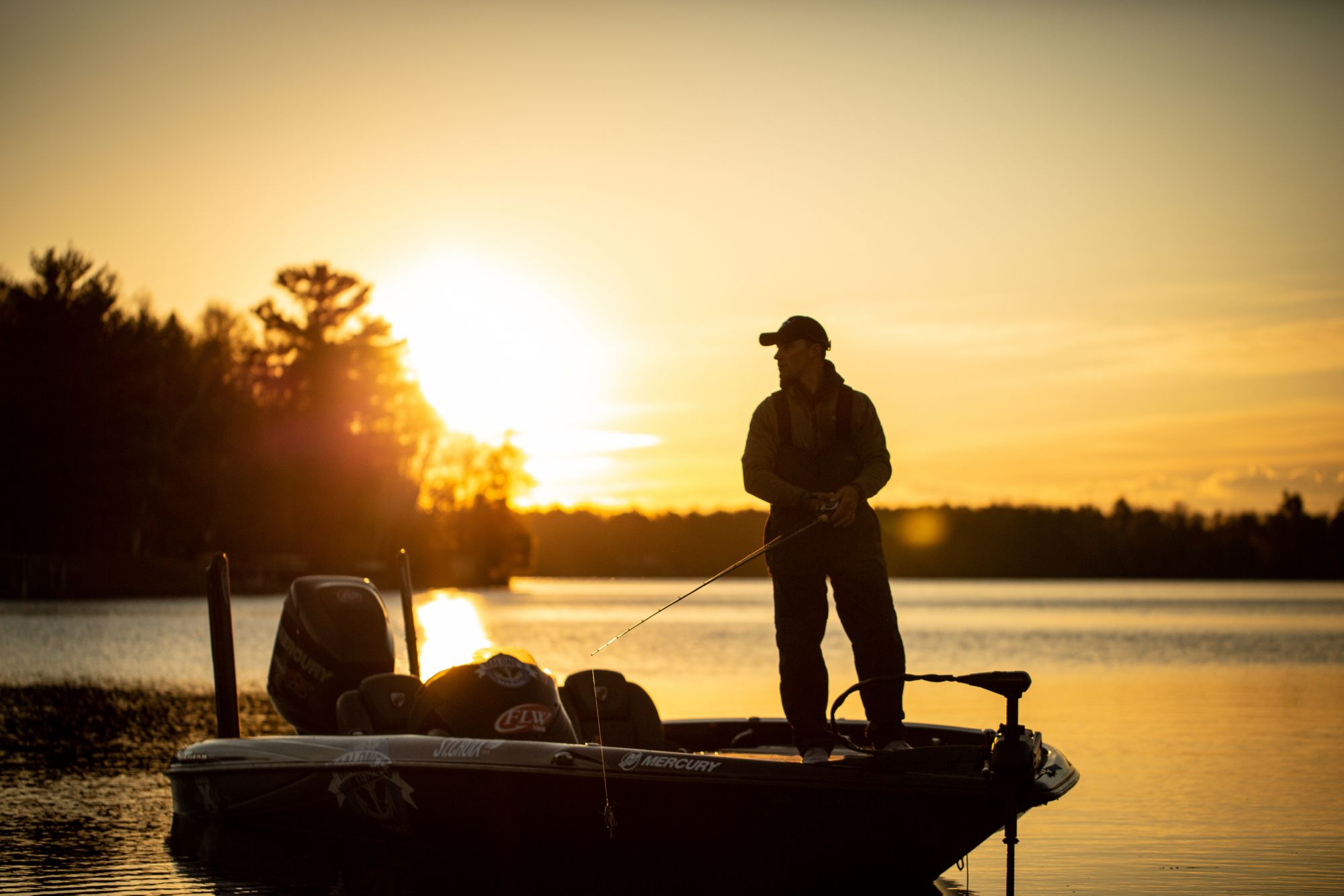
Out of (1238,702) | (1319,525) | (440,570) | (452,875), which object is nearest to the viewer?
(452,875)

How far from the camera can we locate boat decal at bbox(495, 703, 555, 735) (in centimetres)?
836

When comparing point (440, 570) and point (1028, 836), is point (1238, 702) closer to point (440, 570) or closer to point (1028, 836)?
point (1028, 836)

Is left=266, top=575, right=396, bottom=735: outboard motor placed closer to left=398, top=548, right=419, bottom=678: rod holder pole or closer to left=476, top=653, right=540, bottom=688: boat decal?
left=398, top=548, right=419, bottom=678: rod holder pole

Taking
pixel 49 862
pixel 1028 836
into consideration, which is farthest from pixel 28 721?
pixel 1028 836

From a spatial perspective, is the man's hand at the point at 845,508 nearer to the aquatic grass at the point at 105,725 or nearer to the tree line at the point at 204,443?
the aquatic grass at the point at 105,725

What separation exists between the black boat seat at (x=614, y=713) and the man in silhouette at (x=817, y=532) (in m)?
1.73

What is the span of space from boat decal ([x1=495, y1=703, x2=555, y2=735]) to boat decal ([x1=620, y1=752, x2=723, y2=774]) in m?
0.98

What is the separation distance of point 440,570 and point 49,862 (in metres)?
91.7

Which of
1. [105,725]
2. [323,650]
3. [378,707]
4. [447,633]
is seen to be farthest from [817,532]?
[447,633]

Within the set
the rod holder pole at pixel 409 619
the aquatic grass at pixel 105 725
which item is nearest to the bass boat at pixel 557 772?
the rod holder pole at pixel 409 619

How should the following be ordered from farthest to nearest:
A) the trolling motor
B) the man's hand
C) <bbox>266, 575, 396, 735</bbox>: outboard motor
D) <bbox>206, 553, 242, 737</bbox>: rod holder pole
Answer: <bbox>206, 553, 242, 737</bbox>: rod holder pole < <bbox>266, 575, 396, 735</bbox>: outboard motor < the man's hand < the trolling motor

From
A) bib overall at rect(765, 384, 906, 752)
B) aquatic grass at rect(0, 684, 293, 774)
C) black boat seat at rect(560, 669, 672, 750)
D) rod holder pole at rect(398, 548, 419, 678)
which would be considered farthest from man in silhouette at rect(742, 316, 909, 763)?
aquatic grass at rect(0, 684, 293, 774)

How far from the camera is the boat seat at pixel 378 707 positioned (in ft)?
30.3

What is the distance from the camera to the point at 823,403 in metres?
7.40
